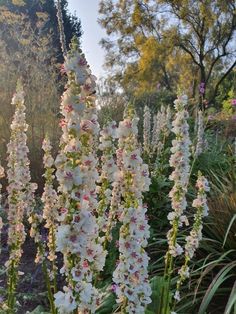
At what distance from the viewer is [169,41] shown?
81.3ft

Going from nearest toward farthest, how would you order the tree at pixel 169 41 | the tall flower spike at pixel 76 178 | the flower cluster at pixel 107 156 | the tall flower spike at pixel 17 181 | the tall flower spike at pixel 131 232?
the tall flower spike at pixel 76 178, the tall flower spike at pixel 131 232, the flower cluster at pixel 107 156, the tall flower spike at pixel 17 181, the tree at pixel 169 41

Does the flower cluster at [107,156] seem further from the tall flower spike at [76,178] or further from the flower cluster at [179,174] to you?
the tall flower spike at [76,178]

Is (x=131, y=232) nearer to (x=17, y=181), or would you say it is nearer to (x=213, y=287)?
(x=17, y=181)

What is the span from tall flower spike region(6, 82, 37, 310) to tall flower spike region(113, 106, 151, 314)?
25.6 inches

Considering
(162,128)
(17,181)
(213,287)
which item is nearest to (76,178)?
(17,181)

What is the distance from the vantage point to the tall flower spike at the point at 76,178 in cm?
138

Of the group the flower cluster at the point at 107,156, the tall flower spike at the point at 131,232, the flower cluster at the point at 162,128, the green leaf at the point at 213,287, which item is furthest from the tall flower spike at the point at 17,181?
the flower cluster at the point at 162,128

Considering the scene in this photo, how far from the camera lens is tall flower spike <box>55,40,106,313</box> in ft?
4.54

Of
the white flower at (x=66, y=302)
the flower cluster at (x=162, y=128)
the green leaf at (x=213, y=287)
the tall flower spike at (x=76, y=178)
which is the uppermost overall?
the flower cluster at (x=162, y=128)

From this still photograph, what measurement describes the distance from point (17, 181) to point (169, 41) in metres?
23.6

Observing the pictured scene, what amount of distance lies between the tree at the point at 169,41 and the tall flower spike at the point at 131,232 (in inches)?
845

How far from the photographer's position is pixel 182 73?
28906 millimetres

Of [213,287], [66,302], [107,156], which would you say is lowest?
[213,287]

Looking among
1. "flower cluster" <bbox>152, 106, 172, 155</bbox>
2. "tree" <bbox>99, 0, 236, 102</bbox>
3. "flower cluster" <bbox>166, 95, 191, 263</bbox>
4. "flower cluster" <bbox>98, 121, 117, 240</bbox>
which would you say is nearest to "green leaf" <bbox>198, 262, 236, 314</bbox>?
"flower cluster" <bbox>166, 95, 191, 263</bbox>
